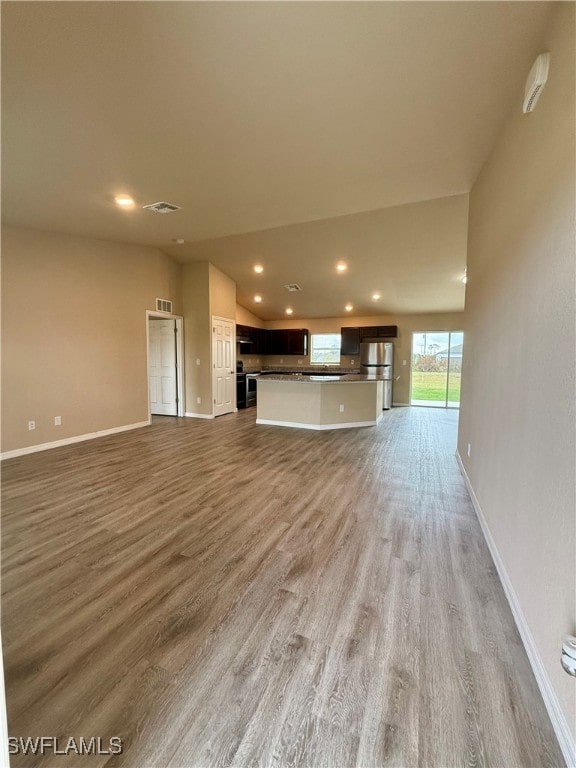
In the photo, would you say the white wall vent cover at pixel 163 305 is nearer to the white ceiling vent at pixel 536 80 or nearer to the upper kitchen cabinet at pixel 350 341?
the upper kitchen cabinet at pixel 350 341

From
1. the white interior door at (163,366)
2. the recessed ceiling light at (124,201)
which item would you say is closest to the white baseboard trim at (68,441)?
the white interior door at (163,366)

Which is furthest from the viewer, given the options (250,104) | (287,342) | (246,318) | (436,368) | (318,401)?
(287,342)

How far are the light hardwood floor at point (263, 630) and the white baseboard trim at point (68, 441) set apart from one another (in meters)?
1.16

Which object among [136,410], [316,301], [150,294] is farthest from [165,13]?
[316,301]

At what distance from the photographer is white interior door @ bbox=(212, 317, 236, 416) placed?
6805 millimetres

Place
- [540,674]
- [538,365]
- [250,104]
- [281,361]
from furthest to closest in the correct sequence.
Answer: [281,361] < [250,104] < [538,365] < [540,674]

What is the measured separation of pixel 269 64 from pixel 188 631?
3.00 m

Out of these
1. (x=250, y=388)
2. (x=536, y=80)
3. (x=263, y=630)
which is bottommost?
(x=263, y=630)

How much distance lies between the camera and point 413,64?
1846mm

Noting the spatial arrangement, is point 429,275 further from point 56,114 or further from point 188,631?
point 188,631

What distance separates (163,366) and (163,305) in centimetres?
135

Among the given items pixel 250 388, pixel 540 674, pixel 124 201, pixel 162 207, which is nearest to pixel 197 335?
pixel 250 388

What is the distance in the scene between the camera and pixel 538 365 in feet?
5.06

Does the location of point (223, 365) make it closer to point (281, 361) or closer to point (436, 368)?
point (281, 361)
